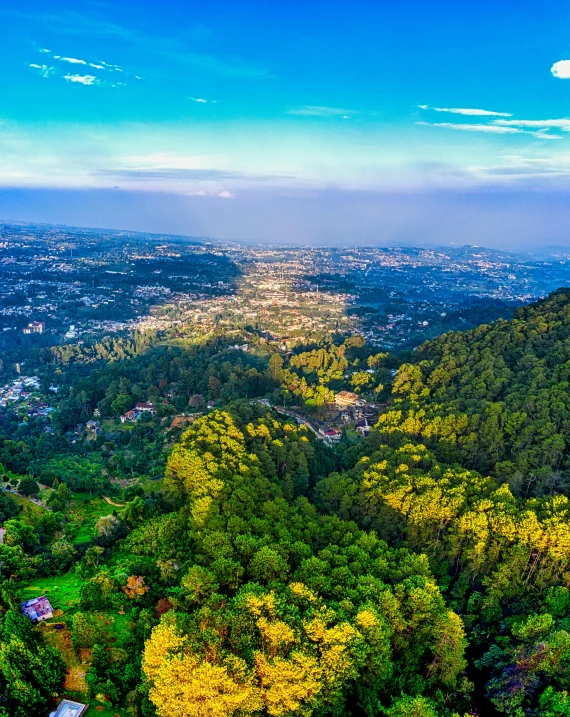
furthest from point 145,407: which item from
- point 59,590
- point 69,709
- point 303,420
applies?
point 69,709

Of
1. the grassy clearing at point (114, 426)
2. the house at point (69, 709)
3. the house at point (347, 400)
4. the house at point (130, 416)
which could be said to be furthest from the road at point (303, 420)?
the house at point (69, 709)

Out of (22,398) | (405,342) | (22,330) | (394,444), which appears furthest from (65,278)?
(394,444)

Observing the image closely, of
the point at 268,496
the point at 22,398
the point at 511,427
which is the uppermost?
the point at 511,427

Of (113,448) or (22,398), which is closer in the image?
(113,448)

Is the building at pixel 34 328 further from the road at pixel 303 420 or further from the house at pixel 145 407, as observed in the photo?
the road at pixel 303 420

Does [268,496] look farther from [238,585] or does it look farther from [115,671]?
[115,671]

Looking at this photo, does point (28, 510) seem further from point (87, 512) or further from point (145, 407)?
point (145, 407)
